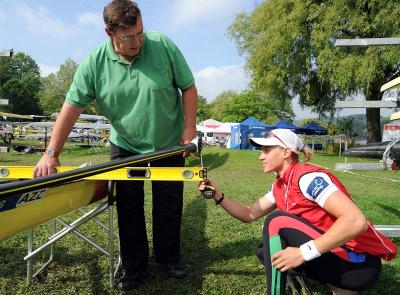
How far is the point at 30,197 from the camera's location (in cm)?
194

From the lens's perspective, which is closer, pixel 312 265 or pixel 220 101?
pixel 312 265

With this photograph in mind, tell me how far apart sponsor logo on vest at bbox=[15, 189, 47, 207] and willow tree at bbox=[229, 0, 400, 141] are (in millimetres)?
19514

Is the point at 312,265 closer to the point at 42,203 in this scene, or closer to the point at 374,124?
the point at 42,203

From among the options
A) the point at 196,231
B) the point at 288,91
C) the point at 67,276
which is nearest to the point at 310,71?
the point at 288,91

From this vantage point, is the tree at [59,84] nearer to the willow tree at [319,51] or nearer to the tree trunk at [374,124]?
the willow tree at [319,51]

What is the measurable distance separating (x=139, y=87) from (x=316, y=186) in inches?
58.5

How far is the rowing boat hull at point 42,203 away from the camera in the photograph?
1795 millimetres

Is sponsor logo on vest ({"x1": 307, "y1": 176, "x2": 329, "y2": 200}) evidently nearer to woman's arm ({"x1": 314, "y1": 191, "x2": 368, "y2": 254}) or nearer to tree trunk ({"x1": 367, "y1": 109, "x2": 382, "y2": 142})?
woman's arm ({"x1": 314, "y1": 191, "x2": 368, "y2": 254})

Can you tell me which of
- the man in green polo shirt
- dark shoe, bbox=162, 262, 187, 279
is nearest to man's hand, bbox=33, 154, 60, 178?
the man in green polo shirt

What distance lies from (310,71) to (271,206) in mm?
23823

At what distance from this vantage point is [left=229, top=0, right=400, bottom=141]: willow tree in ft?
66.2

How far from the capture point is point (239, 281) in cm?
350

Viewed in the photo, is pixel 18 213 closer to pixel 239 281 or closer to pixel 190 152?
pixel 190 152

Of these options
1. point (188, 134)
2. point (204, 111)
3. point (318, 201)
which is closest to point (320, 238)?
point (318, 201)
